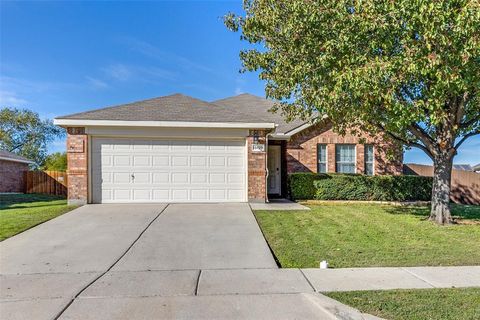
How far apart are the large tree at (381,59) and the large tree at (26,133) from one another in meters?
35.2

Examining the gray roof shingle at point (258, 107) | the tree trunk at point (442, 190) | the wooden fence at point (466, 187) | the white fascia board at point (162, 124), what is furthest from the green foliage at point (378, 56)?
the gray roof shingle at point (258, 107)

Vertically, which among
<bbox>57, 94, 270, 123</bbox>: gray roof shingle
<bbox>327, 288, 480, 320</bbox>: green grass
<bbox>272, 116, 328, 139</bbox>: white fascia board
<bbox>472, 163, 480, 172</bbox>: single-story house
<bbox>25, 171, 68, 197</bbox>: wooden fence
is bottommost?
<bbox>327, 288, 480, 320</bbox>: green grass

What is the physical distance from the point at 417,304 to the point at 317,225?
4.65 metres

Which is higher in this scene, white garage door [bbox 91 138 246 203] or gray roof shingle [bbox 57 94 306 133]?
gray roof shingle [bbox 57 94 306 133]

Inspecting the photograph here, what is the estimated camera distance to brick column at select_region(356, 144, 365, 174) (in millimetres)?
15352

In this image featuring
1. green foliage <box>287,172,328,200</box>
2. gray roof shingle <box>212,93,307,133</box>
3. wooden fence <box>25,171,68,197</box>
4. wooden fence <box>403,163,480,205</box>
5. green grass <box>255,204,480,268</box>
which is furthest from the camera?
wooden fence <box>25,171,68,197</box>

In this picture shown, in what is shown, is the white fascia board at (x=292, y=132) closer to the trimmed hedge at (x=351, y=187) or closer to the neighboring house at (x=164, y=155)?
the trimmed hedge at (x=351, y=187)

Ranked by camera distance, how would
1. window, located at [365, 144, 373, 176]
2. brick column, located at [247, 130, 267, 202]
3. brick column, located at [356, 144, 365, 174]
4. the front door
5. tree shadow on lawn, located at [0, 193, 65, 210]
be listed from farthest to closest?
1. window, located at [365, 144, 373, 176]
2. brick column, located at [356, 144, 365, 174]
3. the front door
4. tree shadow on lawn, located at [0, 193, 65, 210]
5. brick column, located at [247, 130, 267, 202]

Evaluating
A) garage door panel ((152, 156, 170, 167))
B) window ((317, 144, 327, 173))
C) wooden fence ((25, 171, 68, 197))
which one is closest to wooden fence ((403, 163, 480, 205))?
window ((317, 144, 327, 173))

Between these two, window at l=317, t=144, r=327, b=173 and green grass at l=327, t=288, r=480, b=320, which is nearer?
green grass at l=327, t=288, r=480, b=320

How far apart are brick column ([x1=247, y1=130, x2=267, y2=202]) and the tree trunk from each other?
5.47 metres

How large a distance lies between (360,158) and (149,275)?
12806 millimetres

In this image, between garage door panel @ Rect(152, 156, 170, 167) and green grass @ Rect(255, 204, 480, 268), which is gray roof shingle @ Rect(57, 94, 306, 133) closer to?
garage door panel @ Rect(152, 156, 170, 167)

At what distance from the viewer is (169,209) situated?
10461 millimetres
